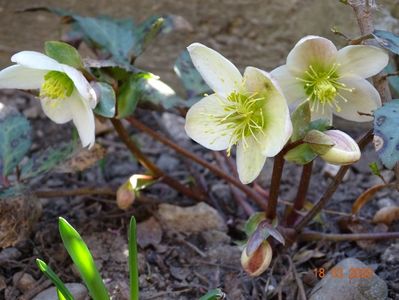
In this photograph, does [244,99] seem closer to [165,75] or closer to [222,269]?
[222,269]

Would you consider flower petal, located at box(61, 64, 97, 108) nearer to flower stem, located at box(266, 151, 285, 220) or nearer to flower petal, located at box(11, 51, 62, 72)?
flower petal, located at box(11, 51, 62, 72)

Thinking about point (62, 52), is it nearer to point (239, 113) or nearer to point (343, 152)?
point (239, 113)

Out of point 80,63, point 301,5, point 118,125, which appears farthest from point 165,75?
point 80,63

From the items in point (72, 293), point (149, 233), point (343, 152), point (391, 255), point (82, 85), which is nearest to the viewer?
point (343, 152)

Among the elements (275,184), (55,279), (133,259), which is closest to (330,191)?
(275,184)

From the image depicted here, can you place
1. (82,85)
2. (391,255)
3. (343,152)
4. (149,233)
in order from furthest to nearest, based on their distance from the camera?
1. (149,233)
2. (391,255)
3. (82,85)
4. (343,152)

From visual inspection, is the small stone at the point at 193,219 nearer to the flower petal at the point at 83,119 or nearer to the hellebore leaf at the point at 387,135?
the flower petal at the point at 83,119
